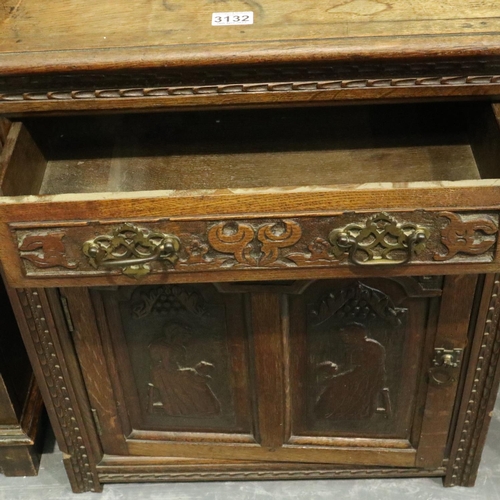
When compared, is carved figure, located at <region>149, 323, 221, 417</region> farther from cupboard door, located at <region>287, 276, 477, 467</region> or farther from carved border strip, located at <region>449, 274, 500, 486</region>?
carved border strip, located at <region>449, 274, 500, 486</region>

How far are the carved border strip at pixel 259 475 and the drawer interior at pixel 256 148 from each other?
0.61m

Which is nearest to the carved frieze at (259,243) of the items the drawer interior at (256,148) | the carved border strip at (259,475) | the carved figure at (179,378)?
the drawer interior at (256,148)

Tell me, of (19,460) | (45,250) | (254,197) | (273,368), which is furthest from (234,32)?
(19,460)

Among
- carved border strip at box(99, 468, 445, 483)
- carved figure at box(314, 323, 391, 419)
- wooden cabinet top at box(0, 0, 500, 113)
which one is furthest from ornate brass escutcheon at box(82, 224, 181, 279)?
carved border strip at box(99, 468, 445, 483)

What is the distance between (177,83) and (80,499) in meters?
0.88

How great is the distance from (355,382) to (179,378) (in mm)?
298

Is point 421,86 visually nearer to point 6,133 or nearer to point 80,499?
point 6,133

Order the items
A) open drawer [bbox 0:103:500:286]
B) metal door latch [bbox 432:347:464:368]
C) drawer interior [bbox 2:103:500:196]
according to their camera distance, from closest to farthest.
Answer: open drawer [bbox 0:103:500:286], drawer interior [bbox 2:103:500:196], metal door latch [bbox 432:347:464:368]

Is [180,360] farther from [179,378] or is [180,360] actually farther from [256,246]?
[256,246]

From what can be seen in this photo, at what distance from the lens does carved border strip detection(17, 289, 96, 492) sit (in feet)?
3.61

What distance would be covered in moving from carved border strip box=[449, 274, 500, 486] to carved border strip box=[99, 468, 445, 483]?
0.04 meters

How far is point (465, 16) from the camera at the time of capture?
0.90 meters

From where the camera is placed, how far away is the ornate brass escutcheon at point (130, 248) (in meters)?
0.87

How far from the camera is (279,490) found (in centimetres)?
139
